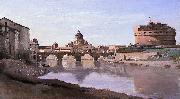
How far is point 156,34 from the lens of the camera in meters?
98.1

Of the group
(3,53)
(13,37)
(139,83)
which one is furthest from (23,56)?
(139,83)

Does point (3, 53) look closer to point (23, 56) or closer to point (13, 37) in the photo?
point (13, 37)

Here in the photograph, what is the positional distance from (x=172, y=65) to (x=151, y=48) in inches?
967

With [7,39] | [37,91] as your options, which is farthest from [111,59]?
[37,91]

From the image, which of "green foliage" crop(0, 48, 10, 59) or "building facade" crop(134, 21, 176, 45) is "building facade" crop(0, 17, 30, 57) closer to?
"green foliage" crop(0, 48, 10, 59)

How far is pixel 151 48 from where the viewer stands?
291 feet

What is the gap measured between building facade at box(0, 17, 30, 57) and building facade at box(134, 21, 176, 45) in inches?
1666

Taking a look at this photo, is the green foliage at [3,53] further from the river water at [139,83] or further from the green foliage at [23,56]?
the green foliage at [23,56]

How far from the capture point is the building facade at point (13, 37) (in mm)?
50266

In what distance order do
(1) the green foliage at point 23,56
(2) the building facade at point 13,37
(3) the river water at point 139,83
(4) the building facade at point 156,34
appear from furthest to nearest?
(4) the building facade at point 156,34 < (1) the green foliage at point 23,56 < (2) the building facade at point 13,37 < (3) the river water at point 139,83

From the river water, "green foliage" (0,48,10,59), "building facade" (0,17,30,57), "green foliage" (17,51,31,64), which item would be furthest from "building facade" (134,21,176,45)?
"green foliage" (0,48,10,59)

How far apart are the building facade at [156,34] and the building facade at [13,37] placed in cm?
4232

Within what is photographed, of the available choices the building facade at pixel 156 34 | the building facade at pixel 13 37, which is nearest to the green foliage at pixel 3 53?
the building facade at pixel 13 37

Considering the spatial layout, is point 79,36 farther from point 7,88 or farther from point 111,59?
point 7,88
